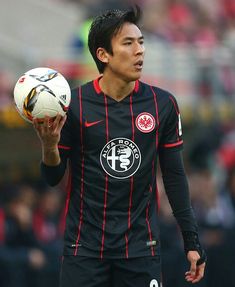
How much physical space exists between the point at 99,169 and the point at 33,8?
1127cm

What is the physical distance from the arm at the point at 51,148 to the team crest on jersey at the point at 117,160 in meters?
0.25

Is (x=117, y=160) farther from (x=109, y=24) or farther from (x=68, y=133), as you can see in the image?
(x=109, y=24)

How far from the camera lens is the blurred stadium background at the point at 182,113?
1073 centimetres

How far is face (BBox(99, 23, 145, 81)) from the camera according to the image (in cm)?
616

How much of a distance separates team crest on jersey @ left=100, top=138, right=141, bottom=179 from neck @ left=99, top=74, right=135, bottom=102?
0.30 m

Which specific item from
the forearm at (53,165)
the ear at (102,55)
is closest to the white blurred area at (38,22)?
the ear at (102,55)

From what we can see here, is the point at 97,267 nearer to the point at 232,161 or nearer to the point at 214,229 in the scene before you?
the point at 214,229

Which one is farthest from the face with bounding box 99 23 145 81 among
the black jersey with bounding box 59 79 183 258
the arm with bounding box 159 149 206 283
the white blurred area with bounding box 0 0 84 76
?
the white blurred area with bounding box 0 0 84 76

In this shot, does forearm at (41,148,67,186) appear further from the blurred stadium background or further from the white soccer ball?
the blurred stadium background

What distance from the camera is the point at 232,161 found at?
47.0 ft

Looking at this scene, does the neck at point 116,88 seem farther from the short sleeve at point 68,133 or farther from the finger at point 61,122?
the finger at point 61,122

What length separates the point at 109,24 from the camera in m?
6.18

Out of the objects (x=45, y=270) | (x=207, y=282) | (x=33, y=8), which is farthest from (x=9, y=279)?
(x=33, y=8)

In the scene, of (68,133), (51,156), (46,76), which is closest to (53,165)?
(51,156)
